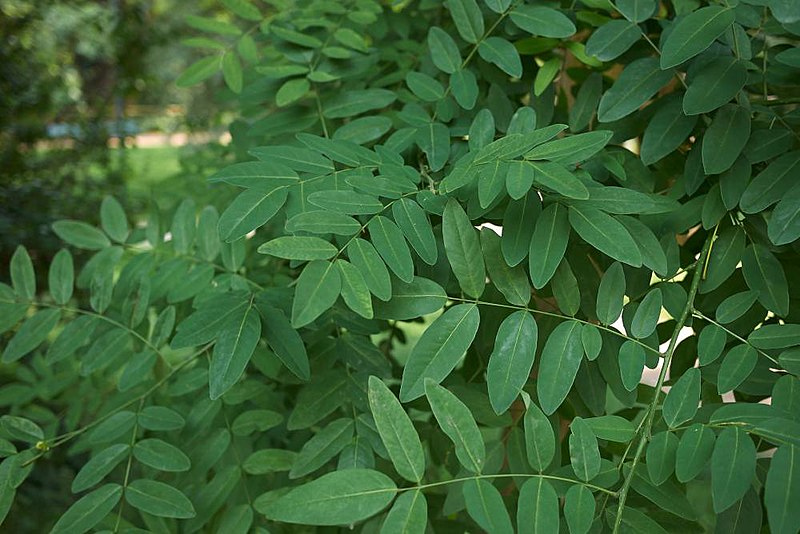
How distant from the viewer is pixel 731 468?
56 centimetres

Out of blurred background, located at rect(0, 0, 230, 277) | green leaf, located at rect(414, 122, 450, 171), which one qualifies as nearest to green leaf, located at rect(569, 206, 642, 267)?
green leaf, located at rect(414, 122, 450, 171)

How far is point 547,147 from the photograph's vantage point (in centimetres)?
69

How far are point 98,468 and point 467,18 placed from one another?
0.68m

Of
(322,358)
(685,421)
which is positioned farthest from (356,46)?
(685,421)

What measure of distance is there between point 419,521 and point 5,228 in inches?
110

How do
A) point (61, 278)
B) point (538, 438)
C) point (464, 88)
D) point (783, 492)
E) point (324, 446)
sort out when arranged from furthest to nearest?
point (61, 278), point (464, 88), point (324, 446), point (538, 438), point (783, 492)

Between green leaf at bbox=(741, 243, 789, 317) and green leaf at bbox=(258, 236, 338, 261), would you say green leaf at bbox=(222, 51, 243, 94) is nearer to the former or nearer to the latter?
green leaf at bbox=(258, 236, 338, 261)

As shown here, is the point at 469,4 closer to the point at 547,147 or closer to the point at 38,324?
the point at 547,147

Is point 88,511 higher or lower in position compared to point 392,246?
lower

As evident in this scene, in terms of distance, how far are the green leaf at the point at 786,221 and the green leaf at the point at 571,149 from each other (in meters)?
0.17

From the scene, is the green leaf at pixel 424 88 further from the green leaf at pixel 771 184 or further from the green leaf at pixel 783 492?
the green leaf at pixel 783 492

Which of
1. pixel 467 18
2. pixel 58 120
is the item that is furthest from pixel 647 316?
pixel 58 120

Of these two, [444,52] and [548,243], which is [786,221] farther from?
[444,52]

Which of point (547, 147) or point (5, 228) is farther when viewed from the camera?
point (5, 228)
